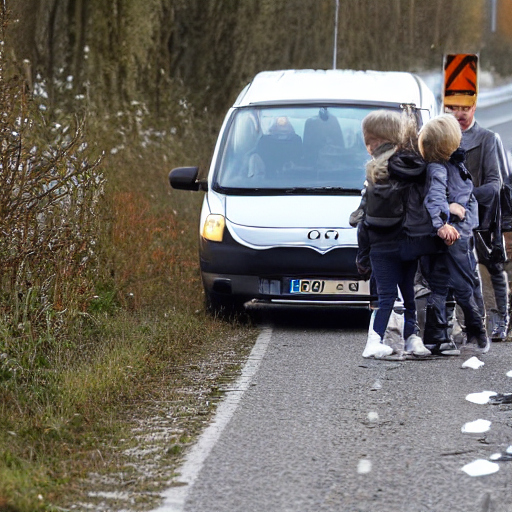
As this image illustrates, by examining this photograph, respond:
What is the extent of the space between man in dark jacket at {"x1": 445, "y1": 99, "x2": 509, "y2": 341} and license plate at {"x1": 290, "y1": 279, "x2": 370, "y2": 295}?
3.14ft

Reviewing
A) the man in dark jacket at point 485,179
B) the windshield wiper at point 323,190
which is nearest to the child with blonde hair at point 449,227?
the man in dark jacket at point 485,179

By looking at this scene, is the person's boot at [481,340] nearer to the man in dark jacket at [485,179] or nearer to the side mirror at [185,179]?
the man in dark jacket at [485,179]

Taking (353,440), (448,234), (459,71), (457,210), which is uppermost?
(459,71)

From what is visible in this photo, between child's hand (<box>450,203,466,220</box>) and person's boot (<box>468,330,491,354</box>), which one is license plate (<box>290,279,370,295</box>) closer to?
person's boot (<box>468,330,491,354</box>)

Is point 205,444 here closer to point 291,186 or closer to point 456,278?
point 456,278

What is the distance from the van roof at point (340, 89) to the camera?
11.6m

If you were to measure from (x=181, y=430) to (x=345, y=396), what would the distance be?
1.29m

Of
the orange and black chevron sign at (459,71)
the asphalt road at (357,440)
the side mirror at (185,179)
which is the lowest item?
the asphalt road at (357,440)

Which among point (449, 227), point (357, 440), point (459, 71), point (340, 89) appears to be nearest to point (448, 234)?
point (449, 227)

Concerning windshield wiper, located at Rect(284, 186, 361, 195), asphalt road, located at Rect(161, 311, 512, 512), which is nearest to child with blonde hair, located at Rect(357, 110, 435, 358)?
asphalt road, located at Rect(161, 311, 512, 512)

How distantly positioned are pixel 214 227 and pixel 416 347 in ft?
7.64

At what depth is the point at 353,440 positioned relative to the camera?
6270 millimetres

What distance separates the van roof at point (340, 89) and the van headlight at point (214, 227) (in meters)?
1.48

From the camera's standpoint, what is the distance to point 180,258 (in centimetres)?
1348
